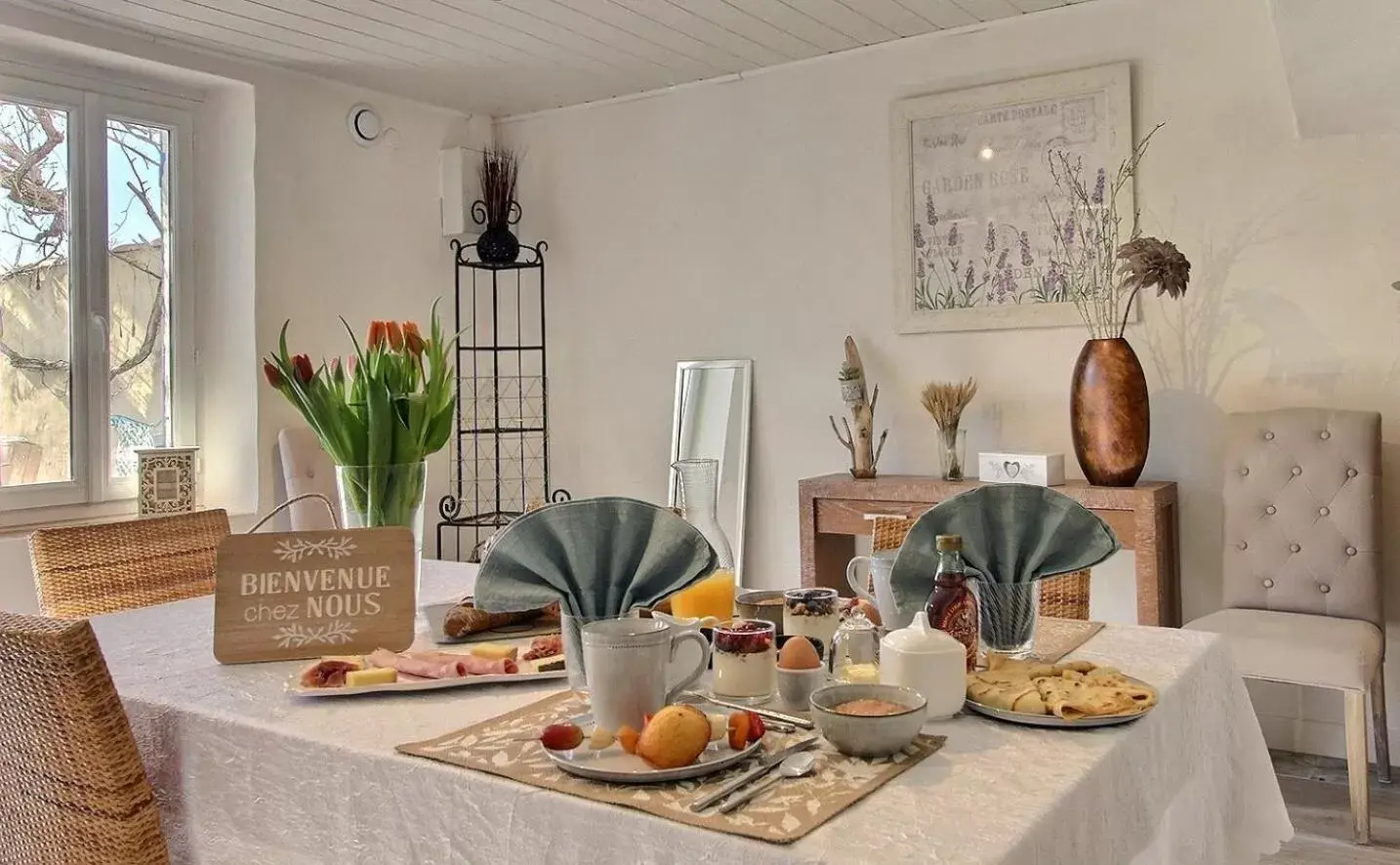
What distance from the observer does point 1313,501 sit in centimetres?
302

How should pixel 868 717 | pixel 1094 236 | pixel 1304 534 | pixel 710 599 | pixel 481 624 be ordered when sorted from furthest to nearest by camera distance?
pixel 1094 236 < pixel 1304 534 < pixel 481 624 < pixel 710 599 < pixel 868 717

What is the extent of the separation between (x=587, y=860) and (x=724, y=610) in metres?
0.66

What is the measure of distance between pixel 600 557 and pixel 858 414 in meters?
2.54

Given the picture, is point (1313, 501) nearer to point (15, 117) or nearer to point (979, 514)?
point (979, 514)

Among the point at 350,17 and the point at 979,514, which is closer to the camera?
the point at 979,514

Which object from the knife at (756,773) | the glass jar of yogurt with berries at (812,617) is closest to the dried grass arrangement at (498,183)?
the glass jar of yogurt with berries at (812,617)

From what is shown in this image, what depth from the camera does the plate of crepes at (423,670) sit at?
1436mm

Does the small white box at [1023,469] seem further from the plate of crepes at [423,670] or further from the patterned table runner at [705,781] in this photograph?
the patterned table runner at [705,781]

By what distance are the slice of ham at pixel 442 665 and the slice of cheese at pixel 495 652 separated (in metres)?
0.02

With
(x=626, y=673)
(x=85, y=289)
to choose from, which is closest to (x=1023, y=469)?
(x=626, y=673)

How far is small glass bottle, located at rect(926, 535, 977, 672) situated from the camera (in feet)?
4.51

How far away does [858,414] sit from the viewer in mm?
3809

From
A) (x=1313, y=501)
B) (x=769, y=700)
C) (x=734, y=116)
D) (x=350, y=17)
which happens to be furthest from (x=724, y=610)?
(x=734, y=116)

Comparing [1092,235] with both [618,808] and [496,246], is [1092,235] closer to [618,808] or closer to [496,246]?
[496,246]
